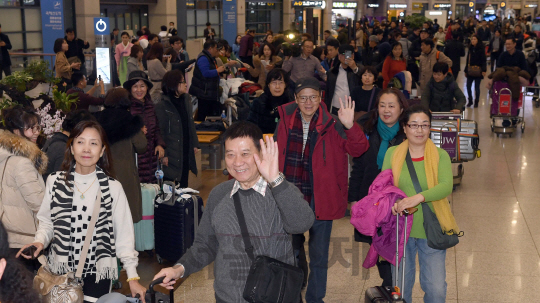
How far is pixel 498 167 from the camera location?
996 cm

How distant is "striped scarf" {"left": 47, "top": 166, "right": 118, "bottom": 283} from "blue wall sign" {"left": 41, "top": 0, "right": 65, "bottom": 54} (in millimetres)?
15669

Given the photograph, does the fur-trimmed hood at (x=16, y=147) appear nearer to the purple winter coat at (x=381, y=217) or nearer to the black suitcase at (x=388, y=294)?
the purple winter coat at (x=381, y=217)

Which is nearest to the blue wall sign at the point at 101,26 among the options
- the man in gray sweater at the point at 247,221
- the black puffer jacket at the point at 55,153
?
the black puffer jacket at the point at 55,153

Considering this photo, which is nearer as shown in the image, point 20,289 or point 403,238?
point 20,289

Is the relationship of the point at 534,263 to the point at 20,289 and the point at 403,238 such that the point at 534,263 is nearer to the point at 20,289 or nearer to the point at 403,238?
the point at 403,238

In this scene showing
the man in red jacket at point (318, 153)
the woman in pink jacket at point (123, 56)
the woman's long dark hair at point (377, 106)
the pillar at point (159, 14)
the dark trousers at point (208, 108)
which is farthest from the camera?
the pillar at point (159, 14)

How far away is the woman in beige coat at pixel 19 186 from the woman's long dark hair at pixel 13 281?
8.55 feet

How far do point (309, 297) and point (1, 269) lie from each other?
323cm

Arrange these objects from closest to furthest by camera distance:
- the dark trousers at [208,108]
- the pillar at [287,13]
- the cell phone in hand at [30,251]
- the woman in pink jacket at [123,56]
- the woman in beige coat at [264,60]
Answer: the cell phone in hand at [30,251] < the dark trousers at [208,108] < the woman in beige coat at [264,60] < the woman in pink jacket at [123,56] < the pillar at [287,13]

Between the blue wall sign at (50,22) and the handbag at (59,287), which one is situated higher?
the blue wall sign at (50,22)

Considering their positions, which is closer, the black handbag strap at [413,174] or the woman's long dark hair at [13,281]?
the woman's long dark hair at [13,281]

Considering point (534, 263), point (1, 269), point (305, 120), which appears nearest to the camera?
point (1, 269)

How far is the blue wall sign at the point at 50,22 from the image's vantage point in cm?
1805

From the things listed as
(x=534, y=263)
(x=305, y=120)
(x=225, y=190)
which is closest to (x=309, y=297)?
(x=305, y=120)
